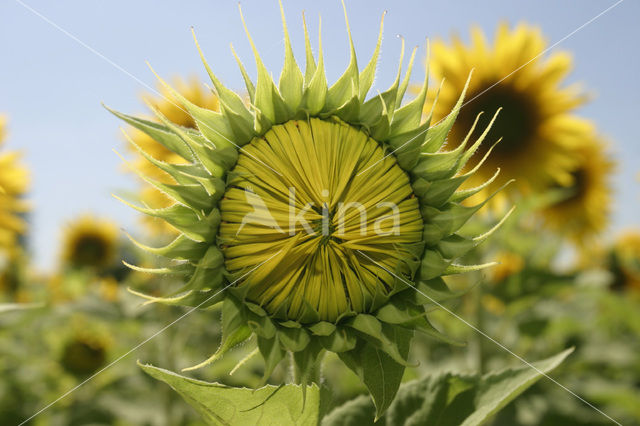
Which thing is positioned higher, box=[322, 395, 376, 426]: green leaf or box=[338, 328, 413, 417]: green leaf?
box=[338, 328, 413, 417]: green leaf

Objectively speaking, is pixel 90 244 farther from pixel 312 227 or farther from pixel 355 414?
pixel 312 227

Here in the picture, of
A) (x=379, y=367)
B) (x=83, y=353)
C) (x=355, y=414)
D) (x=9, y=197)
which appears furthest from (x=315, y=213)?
(x=83, y=353)

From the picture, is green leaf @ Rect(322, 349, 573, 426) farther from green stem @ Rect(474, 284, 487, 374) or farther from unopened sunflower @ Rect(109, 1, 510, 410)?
green stem @ Rect(474, 284, 487, 374)

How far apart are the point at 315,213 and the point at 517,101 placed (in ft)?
9.73

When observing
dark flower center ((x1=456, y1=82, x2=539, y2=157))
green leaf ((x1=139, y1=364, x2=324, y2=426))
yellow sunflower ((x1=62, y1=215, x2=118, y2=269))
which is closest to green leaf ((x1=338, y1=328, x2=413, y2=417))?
green leaf ((x1=139, y1=364, x2=324, y2=426))

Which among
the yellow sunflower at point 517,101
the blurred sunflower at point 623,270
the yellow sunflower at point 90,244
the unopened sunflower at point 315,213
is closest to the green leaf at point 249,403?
the unopened sunflower at point 315,213

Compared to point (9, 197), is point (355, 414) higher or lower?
lower

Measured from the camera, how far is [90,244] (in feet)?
26.3

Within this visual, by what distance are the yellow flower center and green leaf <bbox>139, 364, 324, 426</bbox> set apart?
0.19 metres

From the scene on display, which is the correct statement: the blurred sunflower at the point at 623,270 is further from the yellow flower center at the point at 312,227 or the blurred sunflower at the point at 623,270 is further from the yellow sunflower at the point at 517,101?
the yellow flower center at the point at 312,227

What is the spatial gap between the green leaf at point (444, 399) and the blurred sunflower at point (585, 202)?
3.81 m

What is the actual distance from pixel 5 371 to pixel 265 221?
4.83 metres

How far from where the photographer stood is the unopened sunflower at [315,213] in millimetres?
1357

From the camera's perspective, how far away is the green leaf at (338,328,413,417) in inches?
50.8
